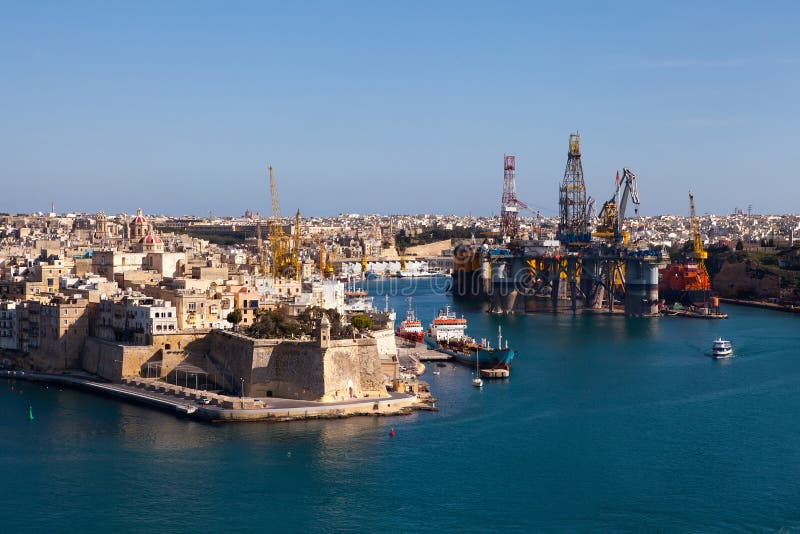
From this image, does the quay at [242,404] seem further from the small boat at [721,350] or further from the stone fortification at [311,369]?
the small boat at [721,350]

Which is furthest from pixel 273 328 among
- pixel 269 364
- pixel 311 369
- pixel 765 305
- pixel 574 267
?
pixel 765 305

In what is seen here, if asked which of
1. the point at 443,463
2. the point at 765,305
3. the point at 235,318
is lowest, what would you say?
the point at 443,463

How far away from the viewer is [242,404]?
1820 cm

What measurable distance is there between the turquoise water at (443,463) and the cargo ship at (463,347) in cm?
125

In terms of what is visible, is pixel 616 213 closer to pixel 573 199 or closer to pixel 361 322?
pixel 573 199

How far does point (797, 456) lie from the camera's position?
1647 cm

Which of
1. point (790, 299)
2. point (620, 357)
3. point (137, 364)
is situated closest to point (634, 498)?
point (137, 364)

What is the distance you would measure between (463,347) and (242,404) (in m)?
9.07

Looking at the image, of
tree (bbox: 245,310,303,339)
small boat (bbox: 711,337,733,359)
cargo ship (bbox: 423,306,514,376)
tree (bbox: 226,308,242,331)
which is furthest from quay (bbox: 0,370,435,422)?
small boat (bbox: 711,337,733,359)

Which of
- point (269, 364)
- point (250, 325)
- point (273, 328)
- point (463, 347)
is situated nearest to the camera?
point (269, 364)

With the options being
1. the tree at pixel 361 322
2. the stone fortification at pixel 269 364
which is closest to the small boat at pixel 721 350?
the tree at pixel 361 322

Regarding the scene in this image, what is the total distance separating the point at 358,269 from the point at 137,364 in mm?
40967

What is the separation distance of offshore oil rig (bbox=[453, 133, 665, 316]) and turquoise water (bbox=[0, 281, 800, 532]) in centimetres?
1568

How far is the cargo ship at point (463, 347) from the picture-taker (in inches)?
936
